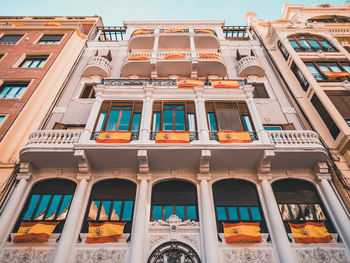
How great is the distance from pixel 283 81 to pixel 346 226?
437 inches

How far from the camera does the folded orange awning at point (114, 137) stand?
11.3 m

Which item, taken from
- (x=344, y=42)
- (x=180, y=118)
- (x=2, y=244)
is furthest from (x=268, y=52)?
(x=2, y=244)

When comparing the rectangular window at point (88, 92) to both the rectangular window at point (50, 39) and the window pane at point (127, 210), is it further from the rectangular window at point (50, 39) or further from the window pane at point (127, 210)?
the window pane at point (127, 210)

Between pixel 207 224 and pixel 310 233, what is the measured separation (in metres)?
4.16

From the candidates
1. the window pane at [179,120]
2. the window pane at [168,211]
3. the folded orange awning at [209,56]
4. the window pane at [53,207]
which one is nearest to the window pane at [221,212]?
the window pane at [168,211]

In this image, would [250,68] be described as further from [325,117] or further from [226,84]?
[325,117]

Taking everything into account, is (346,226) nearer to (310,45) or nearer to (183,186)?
(183,186)

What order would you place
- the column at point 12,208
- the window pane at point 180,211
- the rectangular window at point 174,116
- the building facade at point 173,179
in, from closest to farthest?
the building facade at point 173,179 → the column at point 12,208 → the window pane at point 180,211 → the rectangular window at point 174,116

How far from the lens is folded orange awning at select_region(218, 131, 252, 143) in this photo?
11336 millimetres

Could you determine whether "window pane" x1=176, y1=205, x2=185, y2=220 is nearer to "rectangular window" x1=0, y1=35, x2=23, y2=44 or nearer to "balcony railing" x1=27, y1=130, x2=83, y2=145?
"balcony railing" x1=27, y1=130, x2=83, y2=145

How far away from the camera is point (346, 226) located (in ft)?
30.8

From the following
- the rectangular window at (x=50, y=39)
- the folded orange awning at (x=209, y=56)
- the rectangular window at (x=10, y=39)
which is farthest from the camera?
the rectangular window at (x=50, y=39)

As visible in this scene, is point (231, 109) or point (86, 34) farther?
point (86, 34)

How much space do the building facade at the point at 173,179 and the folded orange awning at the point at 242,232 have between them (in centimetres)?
25
